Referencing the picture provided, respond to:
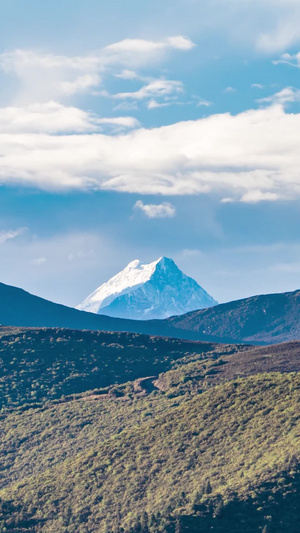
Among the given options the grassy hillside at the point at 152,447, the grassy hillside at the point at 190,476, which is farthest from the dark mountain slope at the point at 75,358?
the grassy hillside at the point at 190,476

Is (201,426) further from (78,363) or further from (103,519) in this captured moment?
(78,363)

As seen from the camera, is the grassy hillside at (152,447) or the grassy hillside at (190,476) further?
the grassy hillside at (152,447)

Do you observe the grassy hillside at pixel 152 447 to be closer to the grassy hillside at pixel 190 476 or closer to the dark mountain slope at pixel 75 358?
the grassy hillside at pixel 190 476

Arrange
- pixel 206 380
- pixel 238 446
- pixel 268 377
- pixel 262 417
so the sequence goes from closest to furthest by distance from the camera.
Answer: pixel 238 446 → pixel 262 417 → pixel 268 377 → pixel 206 380

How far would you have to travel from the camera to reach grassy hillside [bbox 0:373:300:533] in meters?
66.1

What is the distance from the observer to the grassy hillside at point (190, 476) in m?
66.1

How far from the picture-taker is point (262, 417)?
84000 mm

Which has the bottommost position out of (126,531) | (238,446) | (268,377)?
(126,531)

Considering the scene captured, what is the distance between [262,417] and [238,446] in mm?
6816

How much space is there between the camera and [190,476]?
7456 centimetres

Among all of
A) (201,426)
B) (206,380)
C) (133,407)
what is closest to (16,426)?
(133,407)

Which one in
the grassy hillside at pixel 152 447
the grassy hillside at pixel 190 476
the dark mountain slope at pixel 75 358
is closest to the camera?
the grassy hillside at pixel 190 476

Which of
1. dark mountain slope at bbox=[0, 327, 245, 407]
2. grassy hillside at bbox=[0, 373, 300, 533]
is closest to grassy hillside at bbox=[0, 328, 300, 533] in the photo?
grassy hillside at bbox=[0, 373, 300, 533]

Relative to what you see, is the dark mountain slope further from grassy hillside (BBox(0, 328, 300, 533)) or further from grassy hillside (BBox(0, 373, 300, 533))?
grassy hillside (BBox(0, 373, 300, 533))
